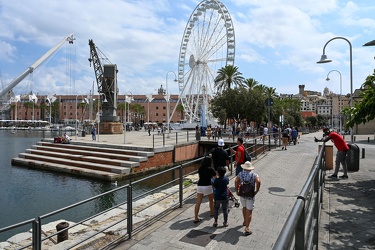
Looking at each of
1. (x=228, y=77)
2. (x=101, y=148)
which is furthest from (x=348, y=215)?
(x=228, y=77)

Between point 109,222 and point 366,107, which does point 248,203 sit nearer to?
point 109,222

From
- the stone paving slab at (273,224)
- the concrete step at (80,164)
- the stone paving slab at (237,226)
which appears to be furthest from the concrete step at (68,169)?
the stone paving slab at (273,224)

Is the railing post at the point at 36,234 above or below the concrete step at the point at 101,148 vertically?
above

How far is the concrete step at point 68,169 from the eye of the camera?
17962mm

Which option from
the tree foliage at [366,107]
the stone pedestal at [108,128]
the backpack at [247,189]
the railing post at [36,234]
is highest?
the tree foliage at [366,107]

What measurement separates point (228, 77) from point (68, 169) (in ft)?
132

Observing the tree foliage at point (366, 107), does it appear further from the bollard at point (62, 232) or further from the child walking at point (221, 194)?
the bollard at point (62, 232)

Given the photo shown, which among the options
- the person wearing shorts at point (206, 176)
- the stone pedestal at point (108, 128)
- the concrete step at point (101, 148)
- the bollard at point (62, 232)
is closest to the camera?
the bollard at point (62, 232)

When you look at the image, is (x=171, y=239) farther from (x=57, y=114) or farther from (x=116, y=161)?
(x=57, y=114)

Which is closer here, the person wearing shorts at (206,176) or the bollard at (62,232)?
the bollard at (62,232)

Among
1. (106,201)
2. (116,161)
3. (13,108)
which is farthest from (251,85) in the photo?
(13,108)

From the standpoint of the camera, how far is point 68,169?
19.8 meters

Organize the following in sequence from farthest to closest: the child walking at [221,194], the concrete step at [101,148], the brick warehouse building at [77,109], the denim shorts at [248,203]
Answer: the brick warehouse building at [77,109]
the concrete step at [101,148]
the child walking at [221,194]
the denim shorts at [248,203]

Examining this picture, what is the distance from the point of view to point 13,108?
463 feet
